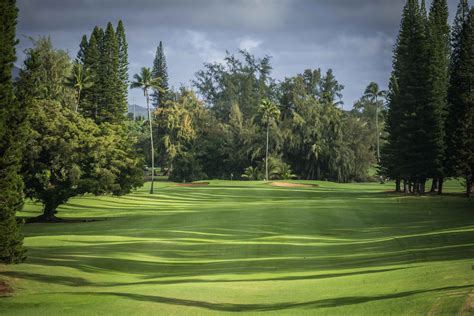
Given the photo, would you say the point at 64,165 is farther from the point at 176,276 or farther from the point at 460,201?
the point at 460,201

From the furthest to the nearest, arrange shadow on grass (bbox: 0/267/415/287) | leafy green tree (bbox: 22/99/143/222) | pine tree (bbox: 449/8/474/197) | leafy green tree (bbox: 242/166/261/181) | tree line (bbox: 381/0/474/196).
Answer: leafy green tree (bbox: 242/166/261/181)
tree line (bbox: 381/0/474/196)
pine tree (bbox: 449/8/474/197)
leafy green tree (bbox: 22/99/143/222)
shadow on grass (bbox: 0/267/415/287)

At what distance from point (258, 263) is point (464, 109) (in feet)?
112

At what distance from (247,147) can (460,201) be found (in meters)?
53.2

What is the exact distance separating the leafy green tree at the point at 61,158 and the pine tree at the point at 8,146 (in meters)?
18.6

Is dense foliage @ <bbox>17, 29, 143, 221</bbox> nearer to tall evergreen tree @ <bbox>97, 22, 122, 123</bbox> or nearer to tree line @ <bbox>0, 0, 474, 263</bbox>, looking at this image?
tree line @ <bbox>0, 0, 474, 263</bbox>

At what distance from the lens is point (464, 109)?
167 ft

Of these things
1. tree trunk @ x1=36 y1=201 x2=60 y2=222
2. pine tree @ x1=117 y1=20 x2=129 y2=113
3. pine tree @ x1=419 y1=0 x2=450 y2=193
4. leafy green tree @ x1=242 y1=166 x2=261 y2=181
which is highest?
pine tree @ x1=117 y1=20 x2=129 y2=113

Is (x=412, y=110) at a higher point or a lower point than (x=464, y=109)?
higher

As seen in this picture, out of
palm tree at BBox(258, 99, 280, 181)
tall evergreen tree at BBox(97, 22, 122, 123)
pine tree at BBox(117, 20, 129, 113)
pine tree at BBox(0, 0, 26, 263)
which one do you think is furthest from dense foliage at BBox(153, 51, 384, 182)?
pine tree at BBox(0, 0, 26, 263)

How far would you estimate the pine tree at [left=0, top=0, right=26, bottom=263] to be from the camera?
21.1m

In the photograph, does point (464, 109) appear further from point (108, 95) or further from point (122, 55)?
point (122, 55)

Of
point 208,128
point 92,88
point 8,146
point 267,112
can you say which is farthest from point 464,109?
point 208,128

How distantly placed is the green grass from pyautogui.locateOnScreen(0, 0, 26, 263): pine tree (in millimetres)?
894

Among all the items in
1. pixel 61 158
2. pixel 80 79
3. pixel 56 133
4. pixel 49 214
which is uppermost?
pixel 80 79
